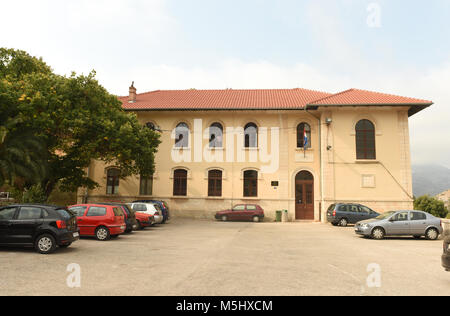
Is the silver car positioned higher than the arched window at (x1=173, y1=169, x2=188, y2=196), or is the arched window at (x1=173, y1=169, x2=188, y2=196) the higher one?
the arched window at (x1=173, y1=169, x2=188, y2=196)

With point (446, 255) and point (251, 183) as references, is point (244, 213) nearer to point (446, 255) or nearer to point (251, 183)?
point (251, 183)

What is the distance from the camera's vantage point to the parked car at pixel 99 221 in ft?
44.5

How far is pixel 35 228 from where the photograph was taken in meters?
10.0

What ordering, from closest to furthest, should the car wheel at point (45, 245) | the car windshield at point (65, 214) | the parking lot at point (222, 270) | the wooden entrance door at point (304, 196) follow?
the parking lot at point (222, 270) → the car wheel at point (45, 245) → the car windshield at point (65, 214) → the wooden entrance door at point (304, 196)

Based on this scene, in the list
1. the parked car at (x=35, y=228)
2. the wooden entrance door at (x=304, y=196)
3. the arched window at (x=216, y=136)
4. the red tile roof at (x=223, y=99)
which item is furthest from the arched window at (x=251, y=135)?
the parked car at (x=35, y=228)

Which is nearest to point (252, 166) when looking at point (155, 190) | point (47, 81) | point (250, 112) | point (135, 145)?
point (250, 112)

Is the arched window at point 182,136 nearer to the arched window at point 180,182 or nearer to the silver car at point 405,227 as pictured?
the arched window at point 180,182

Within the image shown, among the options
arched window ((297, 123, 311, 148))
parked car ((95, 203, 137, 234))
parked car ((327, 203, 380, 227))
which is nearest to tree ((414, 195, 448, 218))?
parked car ((327, 203, 380, 227))

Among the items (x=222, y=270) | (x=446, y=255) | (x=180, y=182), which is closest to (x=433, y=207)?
(x=180, y=182)

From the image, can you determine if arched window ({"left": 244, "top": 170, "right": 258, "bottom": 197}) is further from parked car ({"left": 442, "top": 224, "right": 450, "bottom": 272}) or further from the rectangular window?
parked car ({"left": 442, "top": 224, "right": 450, "bottom": 272})

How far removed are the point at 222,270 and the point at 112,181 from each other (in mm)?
22280

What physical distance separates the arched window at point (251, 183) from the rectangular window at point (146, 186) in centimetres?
765

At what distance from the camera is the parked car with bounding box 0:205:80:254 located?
988cm

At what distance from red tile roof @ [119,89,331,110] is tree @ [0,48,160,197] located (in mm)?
6020
